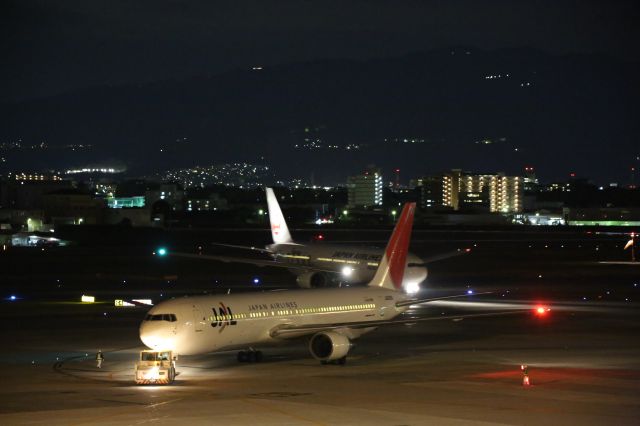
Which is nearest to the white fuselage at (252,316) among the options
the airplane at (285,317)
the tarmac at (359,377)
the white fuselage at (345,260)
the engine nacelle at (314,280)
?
the airplane at (285,317)

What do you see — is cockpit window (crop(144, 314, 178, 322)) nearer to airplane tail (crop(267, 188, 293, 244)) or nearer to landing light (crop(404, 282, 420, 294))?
landing light (crop(404, 282, 420, 294))

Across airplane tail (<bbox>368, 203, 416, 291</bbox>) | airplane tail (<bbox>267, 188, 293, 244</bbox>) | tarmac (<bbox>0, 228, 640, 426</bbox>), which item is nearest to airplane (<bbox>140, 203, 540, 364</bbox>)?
airplane tail (<bbox>368, 203, 416, 291</bbox>)

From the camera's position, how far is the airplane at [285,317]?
36.5m

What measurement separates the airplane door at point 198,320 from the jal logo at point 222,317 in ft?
1.53

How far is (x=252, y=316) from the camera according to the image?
1528 inches

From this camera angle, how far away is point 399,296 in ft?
150

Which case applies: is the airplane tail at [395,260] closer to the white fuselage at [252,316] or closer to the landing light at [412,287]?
the white fuselage at [252,316]

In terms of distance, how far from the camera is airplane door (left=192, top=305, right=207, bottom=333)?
3666cm

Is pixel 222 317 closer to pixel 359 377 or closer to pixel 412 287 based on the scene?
pixel 359 377

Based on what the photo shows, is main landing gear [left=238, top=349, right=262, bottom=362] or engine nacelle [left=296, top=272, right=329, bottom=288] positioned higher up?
engine nacelle [left=296, top=272, right=329, bottom=288]

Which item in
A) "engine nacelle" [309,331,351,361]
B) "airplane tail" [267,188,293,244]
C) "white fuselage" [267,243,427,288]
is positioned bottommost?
"engine nacelle" [309,331,351,361]

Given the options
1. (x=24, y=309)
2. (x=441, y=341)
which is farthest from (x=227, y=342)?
(x=24, y=309)

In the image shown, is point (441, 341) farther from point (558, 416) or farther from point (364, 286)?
point (558, 416)

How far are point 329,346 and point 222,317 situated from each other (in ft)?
15.2
